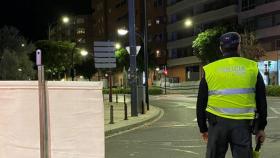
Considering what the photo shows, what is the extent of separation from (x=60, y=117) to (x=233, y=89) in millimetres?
1703

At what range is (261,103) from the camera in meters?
5.82

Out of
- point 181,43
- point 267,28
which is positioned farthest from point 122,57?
point 267,28

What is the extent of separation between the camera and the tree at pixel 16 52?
224 ft

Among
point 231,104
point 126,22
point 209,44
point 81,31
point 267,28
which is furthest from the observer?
point 81,31

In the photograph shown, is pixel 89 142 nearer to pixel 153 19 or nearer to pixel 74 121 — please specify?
pixel 74 121

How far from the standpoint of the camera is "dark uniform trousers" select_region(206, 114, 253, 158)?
5715 millimetres

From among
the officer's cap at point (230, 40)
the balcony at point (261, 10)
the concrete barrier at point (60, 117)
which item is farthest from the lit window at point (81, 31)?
the concrete barrier at point (60, 117)

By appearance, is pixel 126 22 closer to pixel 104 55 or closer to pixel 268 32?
pixel 268 32

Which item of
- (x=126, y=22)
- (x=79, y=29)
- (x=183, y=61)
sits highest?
(x=79, y=29)

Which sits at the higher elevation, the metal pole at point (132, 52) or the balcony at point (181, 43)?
the balcony at point (181, 43)

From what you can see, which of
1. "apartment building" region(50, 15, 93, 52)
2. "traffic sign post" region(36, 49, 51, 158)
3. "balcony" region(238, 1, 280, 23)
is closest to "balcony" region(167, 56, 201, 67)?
"balcony" region(238, 1, 280, 23)

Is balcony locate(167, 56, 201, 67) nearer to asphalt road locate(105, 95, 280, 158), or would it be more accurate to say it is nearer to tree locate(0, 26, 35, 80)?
tree locate(0, 26, 35, 80)

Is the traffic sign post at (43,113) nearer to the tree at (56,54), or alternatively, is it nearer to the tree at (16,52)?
the tree at (16,52)

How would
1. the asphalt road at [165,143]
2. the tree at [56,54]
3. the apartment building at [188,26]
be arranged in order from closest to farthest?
1. the asphalt road at [165,143]
2. the apartment building at [188,26]
3. the tree at [56,54]
